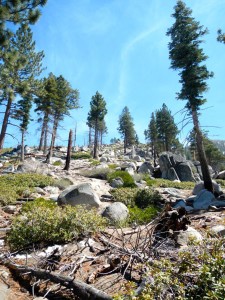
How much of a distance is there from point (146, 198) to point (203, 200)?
2.85 metres

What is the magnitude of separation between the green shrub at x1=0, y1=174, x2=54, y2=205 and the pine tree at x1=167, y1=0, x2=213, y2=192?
10299 mm

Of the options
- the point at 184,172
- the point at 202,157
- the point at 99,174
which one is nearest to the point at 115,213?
the point at 202,157

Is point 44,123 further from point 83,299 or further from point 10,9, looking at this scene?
point 83,299

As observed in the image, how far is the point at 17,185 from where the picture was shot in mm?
16156

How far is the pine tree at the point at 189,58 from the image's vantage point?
16734 millimetres

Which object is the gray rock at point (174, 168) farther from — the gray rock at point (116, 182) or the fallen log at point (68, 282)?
the fallen log at point (68, 282)

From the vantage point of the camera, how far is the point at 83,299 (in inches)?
156

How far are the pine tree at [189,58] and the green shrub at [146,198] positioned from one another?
4567 mm

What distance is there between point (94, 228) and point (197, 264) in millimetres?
3509

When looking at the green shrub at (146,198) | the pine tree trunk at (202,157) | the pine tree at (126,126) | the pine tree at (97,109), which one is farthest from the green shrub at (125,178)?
the pine tree at (126,126)

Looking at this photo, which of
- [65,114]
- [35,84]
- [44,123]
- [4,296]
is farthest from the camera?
[65,114]

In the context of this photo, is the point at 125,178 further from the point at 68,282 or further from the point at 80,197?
the point at 68,282

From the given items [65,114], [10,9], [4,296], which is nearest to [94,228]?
[4,296]

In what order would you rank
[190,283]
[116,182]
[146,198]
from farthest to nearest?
[116,182] < [146,198] < [190,283]
